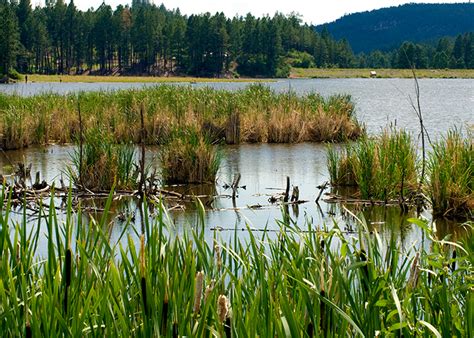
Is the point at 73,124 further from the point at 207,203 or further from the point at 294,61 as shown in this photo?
the point at 294,61

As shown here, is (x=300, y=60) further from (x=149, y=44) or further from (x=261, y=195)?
→ (x=261, y=195)

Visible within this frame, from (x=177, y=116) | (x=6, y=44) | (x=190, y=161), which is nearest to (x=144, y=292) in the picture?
(x=190, y=161)

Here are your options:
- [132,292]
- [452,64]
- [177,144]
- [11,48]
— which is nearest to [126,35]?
[11,48]

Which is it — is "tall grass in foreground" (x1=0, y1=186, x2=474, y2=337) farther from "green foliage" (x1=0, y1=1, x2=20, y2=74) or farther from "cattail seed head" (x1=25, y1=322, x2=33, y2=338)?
"green foliage" (x1=0, y1=1, x2=20, y2=74)

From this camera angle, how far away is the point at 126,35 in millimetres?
133000

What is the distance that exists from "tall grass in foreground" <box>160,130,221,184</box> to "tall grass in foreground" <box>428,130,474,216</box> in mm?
4657

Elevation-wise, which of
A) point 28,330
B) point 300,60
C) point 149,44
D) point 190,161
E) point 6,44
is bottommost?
point 190,161

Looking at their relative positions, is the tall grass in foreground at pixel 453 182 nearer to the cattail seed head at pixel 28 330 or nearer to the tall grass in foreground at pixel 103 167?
the tall grass in foreground at pixel 103 167

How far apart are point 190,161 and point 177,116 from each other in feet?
24.3

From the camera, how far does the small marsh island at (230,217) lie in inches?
123

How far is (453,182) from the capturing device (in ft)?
35.6

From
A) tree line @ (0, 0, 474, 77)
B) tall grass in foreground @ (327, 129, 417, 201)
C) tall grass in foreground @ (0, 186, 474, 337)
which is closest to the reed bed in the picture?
tall grass in foreground @ (327, 129, 417, 201)

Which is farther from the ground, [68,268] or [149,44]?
[149,44]

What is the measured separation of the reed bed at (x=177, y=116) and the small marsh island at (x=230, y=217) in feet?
0.21
